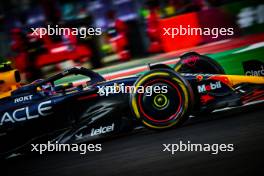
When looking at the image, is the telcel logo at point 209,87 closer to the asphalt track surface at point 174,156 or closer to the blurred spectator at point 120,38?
the asphalt track surface at point 174,156

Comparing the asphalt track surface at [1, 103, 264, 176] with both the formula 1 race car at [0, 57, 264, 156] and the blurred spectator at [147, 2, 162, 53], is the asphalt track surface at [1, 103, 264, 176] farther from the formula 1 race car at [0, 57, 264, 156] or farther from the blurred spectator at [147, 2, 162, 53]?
the blurred spectator at [147, 2, 162, 53]

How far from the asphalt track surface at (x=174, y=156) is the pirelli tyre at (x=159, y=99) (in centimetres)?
18

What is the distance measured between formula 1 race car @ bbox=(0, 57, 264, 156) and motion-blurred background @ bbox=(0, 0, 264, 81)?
5.78 m

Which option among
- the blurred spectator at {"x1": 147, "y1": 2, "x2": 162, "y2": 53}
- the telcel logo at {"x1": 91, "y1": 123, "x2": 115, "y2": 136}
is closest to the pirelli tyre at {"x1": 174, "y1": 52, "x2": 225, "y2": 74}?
the telcel logo at {"x1": 91, "y1": 123, "x2": 115, "y2": 136}

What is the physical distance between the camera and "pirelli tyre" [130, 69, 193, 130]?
18.5 feet

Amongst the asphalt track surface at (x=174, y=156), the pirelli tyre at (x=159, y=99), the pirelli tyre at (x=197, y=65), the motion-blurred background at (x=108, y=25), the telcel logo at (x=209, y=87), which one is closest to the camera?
the asphalt track surface at (x=174, y=156)

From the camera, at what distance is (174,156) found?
183 inches

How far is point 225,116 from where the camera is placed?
6086 mm

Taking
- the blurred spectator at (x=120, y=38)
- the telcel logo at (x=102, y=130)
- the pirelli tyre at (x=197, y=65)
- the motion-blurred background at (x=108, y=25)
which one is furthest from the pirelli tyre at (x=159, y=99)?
the blurred spectator at (x=120, y=38)

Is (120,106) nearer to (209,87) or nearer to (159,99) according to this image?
(159,99)

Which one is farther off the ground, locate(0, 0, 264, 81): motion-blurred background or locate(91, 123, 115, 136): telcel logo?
locate(0, 0, 264, 81): motion-blurred background

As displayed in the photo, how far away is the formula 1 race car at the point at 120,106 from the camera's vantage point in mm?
5676

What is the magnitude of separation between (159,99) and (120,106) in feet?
1.64

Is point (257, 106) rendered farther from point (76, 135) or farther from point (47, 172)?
point (47, 172)
